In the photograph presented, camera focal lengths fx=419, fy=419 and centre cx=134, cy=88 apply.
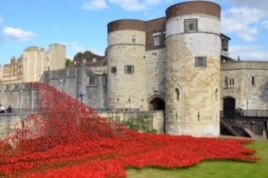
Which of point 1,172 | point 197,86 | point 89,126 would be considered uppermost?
point 197,86

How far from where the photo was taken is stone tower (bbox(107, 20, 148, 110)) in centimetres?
3466

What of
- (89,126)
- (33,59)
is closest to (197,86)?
(89,126)

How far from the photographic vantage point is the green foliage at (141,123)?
93.8 feet

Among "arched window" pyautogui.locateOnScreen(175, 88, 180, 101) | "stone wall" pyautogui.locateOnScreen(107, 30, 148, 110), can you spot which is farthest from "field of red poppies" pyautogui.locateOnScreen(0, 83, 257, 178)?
"stone wall" pyautogui.locateOnScreen(107, 30, 148, 110)

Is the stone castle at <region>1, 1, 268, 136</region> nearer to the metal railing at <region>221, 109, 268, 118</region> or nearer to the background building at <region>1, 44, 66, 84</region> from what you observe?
the metal railing at <region>221, 109, 268, 118</region>

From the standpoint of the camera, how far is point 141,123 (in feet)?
96.7

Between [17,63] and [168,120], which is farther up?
[17,63]

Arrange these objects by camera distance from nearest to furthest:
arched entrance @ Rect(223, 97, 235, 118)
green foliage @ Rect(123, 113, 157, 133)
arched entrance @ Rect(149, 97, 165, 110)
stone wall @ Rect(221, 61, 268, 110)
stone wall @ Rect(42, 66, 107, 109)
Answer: green foliage @ Rect(123, 113, 157, 133) → arched entrance @ Rect(149, 97, 165, 110) → stone wall @ Rect(221, 61, 268, 110) → arched entrance @ Rect(223, 97, 235, 118) → stone wall @ Rect(42, 66, 107, 109)

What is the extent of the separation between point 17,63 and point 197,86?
6584 cm

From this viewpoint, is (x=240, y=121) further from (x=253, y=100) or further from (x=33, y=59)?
(x=33, y=59)

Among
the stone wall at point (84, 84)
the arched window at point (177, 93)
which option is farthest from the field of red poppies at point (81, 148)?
the stone wall at point (84, 84)

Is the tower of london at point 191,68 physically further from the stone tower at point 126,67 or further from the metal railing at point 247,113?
the metal railing at point 247,113

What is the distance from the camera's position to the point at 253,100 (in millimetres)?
36375

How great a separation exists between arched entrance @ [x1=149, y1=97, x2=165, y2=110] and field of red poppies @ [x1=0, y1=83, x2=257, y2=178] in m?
15.4
